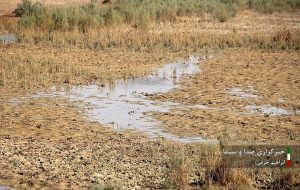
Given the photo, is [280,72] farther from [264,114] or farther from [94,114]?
[94,114]

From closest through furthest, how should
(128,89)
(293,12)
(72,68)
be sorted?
(128,89) → (72,68) → (293,12)

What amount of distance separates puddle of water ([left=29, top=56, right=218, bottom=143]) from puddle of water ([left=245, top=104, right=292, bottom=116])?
1889 mm

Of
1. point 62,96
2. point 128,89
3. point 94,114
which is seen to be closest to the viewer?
point 94,114

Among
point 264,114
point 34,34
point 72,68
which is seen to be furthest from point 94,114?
point 34,34

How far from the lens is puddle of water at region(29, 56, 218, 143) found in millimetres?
11414

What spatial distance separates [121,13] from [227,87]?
52.5ft

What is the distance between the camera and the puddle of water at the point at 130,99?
11.4 metres

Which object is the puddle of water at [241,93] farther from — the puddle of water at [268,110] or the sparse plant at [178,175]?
the sparse plant at [178,175]

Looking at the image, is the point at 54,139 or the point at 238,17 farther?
the point at 238,17

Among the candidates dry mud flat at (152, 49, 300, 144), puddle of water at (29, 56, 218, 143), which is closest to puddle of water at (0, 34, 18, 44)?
puddle of water at (29, 56, 218, 143)

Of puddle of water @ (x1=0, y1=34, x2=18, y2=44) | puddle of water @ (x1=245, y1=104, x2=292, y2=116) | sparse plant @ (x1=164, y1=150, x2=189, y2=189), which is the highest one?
sparse plant @ (x1=164, y1=150, x2=189, y2=189)

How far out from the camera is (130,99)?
547 inches

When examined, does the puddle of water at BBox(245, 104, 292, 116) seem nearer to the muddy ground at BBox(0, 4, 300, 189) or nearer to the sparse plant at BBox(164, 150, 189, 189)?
the muddy ground at BBox(0, 4, 300, 189)

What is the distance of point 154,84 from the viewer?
1600cm
